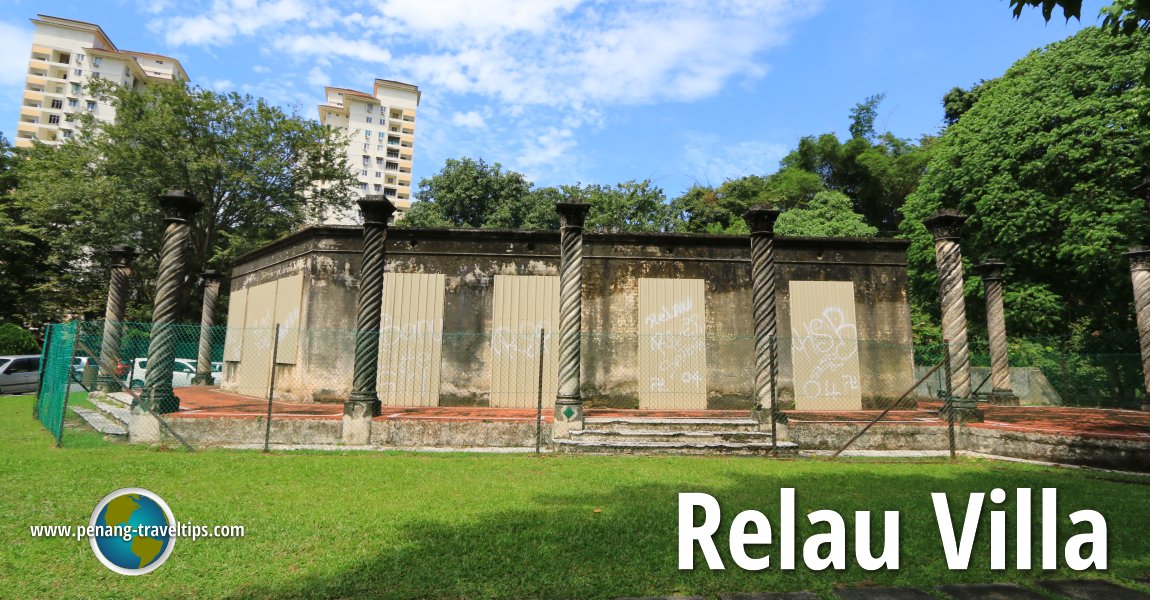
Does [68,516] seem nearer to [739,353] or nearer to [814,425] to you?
[814,425]

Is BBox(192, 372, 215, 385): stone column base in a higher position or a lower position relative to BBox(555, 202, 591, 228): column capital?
lower

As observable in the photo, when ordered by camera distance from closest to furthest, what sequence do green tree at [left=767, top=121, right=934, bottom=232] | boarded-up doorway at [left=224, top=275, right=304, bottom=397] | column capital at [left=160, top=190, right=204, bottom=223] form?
column capital at [left=160, top=190, right=204, bottom=223]
boarded-up doorway at [left=224, top=275, right=304, bottom=397]
green tree at [left=767, top=121, right=934, bottom=232]

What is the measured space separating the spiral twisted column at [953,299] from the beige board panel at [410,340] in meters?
11.4

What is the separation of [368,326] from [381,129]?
75769mm

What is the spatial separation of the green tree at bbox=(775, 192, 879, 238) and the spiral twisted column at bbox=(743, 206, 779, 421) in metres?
15.4

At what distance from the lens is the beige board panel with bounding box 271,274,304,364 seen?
45.4 feet

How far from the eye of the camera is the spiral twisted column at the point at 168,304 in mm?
9438

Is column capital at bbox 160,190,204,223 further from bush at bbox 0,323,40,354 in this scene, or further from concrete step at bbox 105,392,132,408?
bush at bbox 0,323,40,354

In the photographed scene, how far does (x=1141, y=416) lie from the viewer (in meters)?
12.4

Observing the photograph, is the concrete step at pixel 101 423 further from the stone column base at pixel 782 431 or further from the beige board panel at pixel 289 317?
the stone column base at pixel 782 431

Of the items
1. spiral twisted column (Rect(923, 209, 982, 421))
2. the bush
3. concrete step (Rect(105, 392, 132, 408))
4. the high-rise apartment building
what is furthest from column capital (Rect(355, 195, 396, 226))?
the high-rise apartment building

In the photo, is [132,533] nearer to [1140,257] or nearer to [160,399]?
[160,399]

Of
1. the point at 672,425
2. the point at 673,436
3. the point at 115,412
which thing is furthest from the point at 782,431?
Answer: the point at 115,412

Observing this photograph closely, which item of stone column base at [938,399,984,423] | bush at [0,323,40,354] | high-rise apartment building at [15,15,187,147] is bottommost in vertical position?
stone column base at [938,399,984,423]
